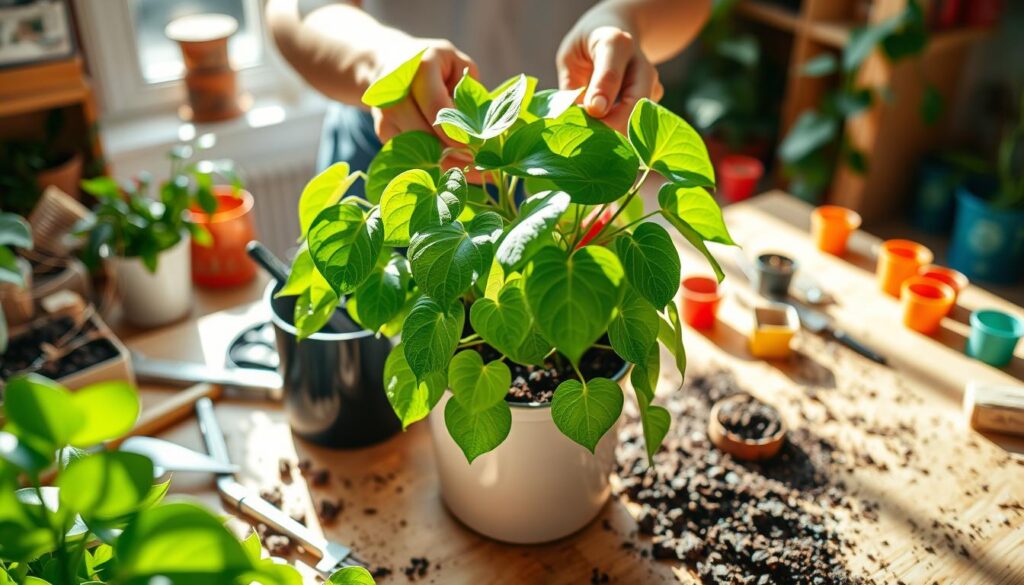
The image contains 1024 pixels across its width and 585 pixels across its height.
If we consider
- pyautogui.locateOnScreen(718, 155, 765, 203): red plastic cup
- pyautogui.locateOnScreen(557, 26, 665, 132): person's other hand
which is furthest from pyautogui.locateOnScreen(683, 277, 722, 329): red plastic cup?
pyautogui.locateOnScreen(718, 155, 765, 203): red plastic cup

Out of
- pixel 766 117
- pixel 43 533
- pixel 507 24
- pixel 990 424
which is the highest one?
pixel 43 533

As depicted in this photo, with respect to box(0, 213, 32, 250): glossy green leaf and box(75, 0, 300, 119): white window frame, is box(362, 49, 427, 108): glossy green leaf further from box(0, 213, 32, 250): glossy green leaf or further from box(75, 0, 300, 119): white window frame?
box(75, 0, 300, 119): white window frame

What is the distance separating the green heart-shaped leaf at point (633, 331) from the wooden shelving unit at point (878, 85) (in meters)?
1.87

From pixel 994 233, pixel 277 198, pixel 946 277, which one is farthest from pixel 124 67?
pixel 994 233

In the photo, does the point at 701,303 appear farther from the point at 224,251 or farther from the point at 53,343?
the point at 53,343

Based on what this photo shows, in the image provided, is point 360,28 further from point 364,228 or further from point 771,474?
point 771,474

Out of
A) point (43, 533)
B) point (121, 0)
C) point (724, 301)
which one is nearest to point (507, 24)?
point (724, 301)

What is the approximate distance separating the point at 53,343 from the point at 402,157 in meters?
0.64

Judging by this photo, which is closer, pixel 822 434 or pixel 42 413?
pixel 42 413

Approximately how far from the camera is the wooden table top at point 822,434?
86cm

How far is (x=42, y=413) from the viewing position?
0.41 metres

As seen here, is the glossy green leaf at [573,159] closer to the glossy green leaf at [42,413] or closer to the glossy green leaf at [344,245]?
the glossy green leaf at [344,245]

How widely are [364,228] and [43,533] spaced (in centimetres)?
35

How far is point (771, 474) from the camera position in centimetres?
96
